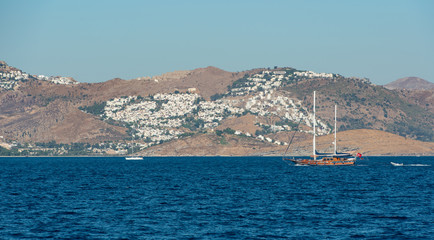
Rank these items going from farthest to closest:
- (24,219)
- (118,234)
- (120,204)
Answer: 1. (120,204)
2. (24,219)
3. (118,234)

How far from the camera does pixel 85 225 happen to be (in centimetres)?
5600

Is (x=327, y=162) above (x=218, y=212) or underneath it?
above

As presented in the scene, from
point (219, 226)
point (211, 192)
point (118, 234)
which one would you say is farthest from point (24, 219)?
point (211, 192)

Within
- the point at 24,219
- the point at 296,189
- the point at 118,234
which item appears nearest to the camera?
the point at 118,234

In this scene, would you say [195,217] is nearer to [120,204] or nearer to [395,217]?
[120,204]

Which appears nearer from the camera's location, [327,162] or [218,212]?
[218,212]

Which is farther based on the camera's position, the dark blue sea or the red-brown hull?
the red-brown hull

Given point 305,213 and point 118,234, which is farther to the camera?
point 305,213

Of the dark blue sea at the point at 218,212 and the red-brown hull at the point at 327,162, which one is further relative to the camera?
the red-brown hull at the point at 327,162

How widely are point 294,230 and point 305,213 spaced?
10.7 metres

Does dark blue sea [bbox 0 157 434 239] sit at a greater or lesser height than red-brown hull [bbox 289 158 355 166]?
lesser

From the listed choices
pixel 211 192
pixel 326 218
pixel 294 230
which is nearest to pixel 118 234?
pixel 294 230

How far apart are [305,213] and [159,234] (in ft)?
59.5

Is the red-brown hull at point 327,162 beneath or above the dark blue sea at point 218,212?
above
